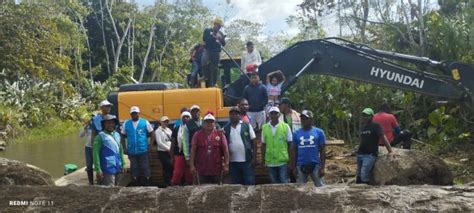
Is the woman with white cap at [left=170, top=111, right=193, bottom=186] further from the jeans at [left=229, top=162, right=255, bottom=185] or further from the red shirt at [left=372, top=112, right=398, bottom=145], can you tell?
the red shirt at [left=372, top=112, right=398, bottom=145]

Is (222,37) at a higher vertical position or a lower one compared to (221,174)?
higher

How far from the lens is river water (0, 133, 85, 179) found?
1597 centimetres

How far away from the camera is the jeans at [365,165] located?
7.88 meters

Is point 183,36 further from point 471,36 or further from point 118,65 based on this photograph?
point 471,36

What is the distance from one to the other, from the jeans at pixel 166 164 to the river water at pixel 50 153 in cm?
544

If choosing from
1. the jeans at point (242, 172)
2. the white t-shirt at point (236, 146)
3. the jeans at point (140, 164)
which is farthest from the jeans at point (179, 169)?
Result: the white t-shirt at point (236, 146)

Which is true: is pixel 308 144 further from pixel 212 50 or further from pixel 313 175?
pixel 212 50

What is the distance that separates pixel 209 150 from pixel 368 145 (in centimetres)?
224

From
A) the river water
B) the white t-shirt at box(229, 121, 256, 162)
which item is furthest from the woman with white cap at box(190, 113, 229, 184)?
the river water

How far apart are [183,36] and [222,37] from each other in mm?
33884

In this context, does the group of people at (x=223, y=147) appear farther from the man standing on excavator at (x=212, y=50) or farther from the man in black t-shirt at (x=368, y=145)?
the man standing on excavator at (x=212, y=50)

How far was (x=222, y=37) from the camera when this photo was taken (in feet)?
33.5

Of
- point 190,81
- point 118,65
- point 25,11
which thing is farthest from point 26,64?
point 118,65

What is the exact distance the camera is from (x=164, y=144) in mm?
8727
